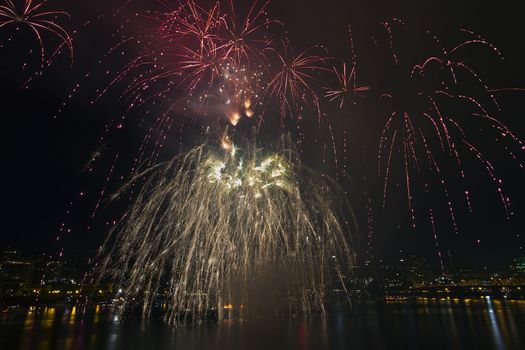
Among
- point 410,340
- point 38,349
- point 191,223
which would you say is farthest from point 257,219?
point 38,349

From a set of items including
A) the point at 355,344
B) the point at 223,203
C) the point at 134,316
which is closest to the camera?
the point at 355,344

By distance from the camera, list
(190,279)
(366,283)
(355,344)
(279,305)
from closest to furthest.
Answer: (355,344) < (279,305) < (190,279) < (366,283)

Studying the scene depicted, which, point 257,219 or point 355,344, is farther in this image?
point 257,219

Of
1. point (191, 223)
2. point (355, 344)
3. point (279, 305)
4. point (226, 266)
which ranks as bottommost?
point (355, 344)

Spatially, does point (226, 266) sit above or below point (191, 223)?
below

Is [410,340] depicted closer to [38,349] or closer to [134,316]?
[38,349]

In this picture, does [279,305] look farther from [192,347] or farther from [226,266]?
[192,347]

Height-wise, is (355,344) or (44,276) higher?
(44,276)

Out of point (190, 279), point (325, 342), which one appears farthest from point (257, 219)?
point (190, 279)

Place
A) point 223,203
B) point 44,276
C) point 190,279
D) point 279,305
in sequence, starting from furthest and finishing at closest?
point 44,276 → point 190,279 → point 279,305 → point 223,203
